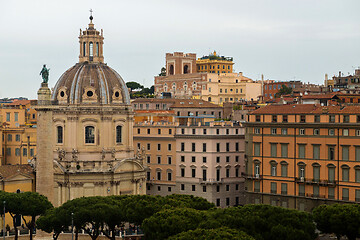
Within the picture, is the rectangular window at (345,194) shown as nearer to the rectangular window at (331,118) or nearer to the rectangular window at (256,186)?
the rectangular window at (331,118)

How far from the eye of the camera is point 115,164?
9406cm

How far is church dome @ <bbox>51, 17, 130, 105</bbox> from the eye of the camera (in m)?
94.4

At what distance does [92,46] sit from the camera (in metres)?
99.2

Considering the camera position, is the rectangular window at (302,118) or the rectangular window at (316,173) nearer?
the rectangular window at (316,173)

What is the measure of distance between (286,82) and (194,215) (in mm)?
89675

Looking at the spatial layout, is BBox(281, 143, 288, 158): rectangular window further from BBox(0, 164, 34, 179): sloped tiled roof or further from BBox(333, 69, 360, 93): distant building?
BBox(333, 69, 360, 93): distant building

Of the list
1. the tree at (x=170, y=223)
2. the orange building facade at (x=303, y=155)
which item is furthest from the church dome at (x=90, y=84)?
the tree at (x=170, y=223)

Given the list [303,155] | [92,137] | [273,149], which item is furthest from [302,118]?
[92,137]

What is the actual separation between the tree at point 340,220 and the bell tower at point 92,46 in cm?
4130

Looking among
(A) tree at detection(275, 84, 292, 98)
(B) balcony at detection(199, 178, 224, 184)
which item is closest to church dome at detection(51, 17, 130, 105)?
(B) balcony at detection(199, 178, 224, 184)

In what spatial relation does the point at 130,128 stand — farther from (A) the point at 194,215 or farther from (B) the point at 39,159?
(A) the point at 194,215

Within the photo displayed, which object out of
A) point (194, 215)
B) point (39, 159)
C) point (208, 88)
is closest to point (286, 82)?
point (208, 88)

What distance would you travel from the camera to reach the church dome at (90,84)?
9438 cm

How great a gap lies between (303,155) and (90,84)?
26193 millimetres
